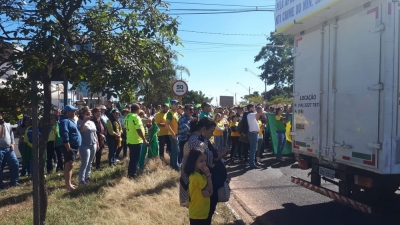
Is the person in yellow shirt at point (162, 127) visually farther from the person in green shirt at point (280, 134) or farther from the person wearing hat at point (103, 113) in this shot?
the person in green shirt at point (280, 134)

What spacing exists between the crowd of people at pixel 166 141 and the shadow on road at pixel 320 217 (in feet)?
4.96

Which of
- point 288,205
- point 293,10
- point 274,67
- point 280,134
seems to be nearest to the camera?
point 293,10

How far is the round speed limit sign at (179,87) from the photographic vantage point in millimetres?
12250

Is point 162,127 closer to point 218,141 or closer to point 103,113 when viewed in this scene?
point 218,141

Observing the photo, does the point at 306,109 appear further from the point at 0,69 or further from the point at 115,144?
the point at 115,144

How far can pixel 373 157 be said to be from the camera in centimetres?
532

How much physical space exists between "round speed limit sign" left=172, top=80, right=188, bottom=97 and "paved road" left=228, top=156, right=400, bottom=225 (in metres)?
3.11

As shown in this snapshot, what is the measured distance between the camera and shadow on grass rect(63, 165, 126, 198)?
7.84 metres

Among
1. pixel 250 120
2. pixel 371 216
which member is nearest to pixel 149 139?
pixel 250 120

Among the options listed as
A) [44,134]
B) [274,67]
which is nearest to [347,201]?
[44,134]

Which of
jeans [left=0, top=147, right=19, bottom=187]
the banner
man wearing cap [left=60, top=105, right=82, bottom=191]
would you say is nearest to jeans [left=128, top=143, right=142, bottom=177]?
man wearing cap [left=60, top=105, right=82, bottom=191]

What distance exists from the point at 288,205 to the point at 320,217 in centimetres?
86

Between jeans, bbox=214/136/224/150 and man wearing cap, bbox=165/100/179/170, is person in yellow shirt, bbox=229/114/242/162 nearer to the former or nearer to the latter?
jeans, bbox=214/136/224/150

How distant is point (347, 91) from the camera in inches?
233
